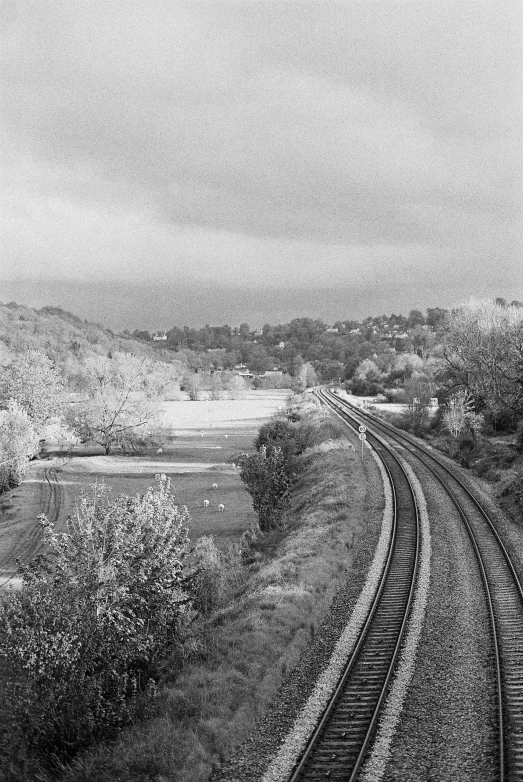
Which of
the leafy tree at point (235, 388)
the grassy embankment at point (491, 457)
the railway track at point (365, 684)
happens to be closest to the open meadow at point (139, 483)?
the railway track at point (365, 684)

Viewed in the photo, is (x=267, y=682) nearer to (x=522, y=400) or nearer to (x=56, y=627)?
(x=56, y=627)

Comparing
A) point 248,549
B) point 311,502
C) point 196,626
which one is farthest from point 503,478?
point 196,626

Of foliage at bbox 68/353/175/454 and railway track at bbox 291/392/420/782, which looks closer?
railway track at bbox 291/392/420/782

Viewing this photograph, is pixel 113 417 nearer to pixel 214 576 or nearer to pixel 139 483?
pixel 139 483

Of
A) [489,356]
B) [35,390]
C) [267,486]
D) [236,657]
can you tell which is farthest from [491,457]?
[35,390]

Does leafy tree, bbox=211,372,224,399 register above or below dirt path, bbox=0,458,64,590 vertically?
above

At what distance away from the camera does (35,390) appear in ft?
248

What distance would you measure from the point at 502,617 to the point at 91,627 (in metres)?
11.3

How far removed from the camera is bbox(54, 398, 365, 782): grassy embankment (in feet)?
37.9

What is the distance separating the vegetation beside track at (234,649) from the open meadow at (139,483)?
7898 millimetres

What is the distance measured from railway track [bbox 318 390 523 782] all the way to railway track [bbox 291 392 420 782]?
7.71 feet

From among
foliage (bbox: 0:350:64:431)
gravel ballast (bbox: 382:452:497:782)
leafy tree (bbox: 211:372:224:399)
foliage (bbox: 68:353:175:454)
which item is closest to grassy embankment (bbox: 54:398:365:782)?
gravel ballast (bbox: 382:452:497:782)

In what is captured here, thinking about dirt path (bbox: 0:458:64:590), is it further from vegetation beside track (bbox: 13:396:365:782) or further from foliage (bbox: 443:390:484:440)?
foliage (bbox: 443:390:484:440)

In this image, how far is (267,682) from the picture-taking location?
14203mm
